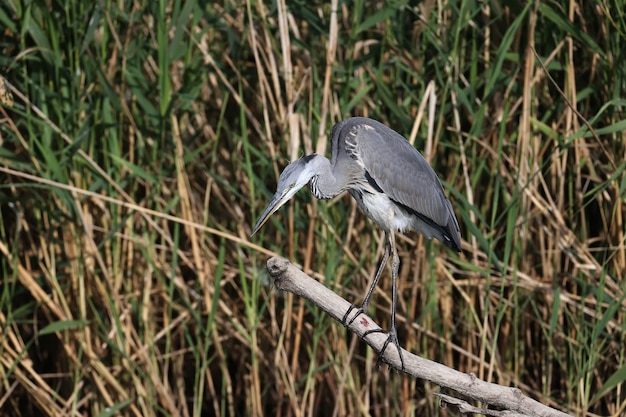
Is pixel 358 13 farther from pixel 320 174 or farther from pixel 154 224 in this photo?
pixel 154 224

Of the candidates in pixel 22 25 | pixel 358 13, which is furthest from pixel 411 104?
pixel 22 25

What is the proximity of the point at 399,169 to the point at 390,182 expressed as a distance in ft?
0.15

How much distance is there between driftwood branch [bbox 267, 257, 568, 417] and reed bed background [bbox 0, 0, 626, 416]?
743mm

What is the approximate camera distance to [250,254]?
3.07 meters

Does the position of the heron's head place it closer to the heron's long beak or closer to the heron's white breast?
the heron's long beak

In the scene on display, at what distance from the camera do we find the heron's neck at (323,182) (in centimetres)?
266

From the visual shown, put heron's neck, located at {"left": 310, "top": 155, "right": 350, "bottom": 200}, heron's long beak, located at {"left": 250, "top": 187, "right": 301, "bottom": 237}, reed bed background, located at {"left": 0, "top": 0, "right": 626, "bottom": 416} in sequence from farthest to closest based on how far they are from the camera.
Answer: reed bed background, located at {"left": 0, "top": 0, "right": 626, "bottom": 416}, heron's neck, located at {"left": 310, "top": 155, "right": 350, "bottom": 200}, heron's long beak, located at {"left": 250, "top": 187, "right": 301, "bottom": 237}

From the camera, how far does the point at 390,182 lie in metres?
2.77

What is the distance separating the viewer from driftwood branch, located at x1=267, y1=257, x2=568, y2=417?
1972mm

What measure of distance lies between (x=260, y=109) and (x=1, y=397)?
4.46 ft

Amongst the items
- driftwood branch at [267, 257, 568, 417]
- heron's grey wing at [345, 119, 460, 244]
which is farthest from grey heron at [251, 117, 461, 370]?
driftwood branch at [267, 257, 568, 417]

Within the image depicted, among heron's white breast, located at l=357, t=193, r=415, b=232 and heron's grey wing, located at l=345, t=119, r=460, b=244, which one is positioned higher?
heron's grey wing, located at l=345, t=119, r=460, b=244

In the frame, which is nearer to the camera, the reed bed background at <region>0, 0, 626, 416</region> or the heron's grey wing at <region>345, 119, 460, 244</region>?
the heron's grey wing at <region>345, 119, 460, 244</region>

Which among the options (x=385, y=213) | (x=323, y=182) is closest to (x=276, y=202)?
(x=323, y=182)
